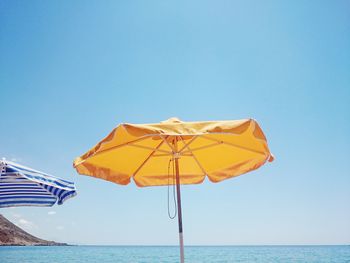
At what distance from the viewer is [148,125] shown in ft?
8.54

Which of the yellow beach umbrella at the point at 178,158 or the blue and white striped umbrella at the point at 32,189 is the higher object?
the yellow beach umbrella at the point at 178,158

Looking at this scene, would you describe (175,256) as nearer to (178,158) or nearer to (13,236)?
(178,158)

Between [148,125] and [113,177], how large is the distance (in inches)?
58.7

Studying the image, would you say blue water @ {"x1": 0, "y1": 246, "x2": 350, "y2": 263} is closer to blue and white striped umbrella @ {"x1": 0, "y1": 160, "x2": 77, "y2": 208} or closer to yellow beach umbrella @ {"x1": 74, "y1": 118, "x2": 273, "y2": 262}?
yellow beach umbrella @ {"x1": 74, "y1": 118, "x2": 273, "y2": 262}

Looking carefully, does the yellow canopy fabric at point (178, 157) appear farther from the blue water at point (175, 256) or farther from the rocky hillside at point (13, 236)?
the rocky hillside at point (13, 236)

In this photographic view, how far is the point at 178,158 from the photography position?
3881mm

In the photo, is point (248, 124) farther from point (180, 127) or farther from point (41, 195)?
point (41, 195)

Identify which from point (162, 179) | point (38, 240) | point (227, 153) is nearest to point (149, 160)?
point (162, 179)

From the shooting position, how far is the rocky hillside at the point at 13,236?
348 feet

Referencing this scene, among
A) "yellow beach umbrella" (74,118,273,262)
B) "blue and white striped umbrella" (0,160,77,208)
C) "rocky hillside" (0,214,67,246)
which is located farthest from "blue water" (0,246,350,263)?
"rocky hillside" (0,214,67,246)

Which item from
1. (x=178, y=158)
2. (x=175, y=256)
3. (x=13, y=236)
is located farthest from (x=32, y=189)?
(x=13, y=236)

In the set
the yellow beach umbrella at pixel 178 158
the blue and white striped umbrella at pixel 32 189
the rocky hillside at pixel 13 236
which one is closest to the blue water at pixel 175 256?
the yellow beach umbrella at pixel 178 158

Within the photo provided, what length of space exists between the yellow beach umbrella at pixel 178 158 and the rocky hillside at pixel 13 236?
379 ft

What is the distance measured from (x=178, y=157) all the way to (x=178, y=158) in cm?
53
